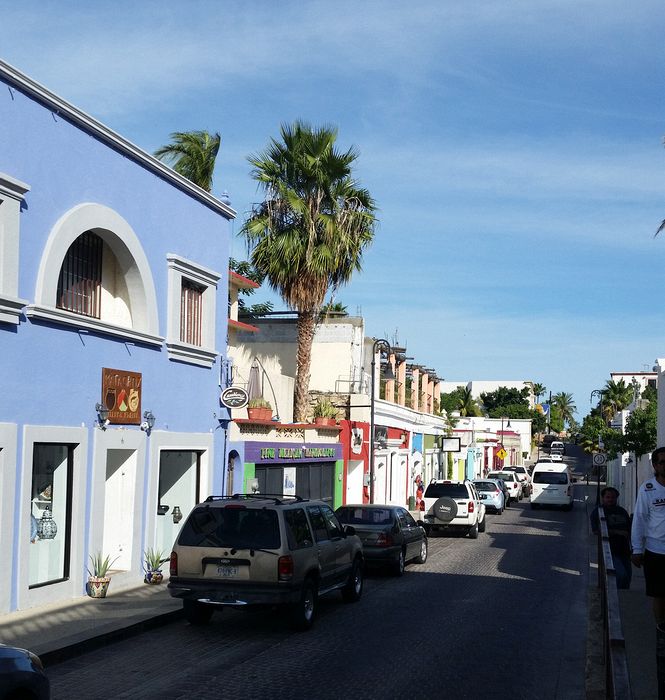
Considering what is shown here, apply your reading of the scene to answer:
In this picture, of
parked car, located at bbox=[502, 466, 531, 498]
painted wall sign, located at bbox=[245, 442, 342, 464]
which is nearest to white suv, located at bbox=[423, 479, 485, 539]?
painted wall sign, located at bbox=[245, 442, 342, 464]

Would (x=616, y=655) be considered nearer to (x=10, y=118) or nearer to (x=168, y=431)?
(x=10, y=118)

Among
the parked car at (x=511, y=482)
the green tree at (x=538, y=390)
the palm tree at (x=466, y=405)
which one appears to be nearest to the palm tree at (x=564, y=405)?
the green tree at (x=538, y=390)

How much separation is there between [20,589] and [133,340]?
16.5 ft

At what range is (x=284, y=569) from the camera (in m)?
12.6

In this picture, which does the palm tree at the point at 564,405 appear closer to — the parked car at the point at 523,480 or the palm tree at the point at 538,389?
the palm tree at the point at 538,389

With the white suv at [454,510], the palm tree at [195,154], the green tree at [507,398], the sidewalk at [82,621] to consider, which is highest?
the palm tree at [195,154]

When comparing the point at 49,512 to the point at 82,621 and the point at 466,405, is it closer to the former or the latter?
the point at 82,621

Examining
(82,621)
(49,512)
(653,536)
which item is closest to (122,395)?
(49,512)

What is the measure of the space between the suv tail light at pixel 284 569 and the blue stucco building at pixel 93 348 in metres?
4.01

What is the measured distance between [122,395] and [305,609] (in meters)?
5.57

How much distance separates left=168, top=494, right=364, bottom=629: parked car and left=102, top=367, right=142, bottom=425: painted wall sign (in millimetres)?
3555

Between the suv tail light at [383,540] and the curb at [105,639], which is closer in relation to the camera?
the curb at [105,639]

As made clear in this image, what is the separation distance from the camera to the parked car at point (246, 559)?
12.6 metres

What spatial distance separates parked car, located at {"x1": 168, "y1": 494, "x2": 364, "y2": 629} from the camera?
12.6 meters
